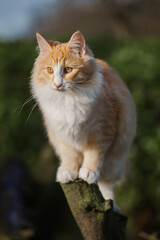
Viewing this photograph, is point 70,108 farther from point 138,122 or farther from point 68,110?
point 138,122

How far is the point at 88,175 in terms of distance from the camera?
2.41 metres

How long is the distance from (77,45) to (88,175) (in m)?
0.96

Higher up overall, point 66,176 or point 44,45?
point 44,45

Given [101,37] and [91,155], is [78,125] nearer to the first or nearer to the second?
[91,155]

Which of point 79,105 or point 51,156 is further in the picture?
point 51,156

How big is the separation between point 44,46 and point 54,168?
324cm

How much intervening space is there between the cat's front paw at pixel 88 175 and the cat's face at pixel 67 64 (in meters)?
0.64

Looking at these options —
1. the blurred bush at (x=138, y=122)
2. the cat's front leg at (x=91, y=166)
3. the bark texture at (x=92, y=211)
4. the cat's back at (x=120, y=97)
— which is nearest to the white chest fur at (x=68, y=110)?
the cat's front leg at (x=91, y=166)

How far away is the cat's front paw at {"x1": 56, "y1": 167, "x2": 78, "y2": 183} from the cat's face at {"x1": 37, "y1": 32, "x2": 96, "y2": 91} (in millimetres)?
653

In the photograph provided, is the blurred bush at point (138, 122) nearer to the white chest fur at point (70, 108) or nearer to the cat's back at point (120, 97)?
the cat's back at point (120, 97)

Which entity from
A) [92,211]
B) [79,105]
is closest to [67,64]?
[79,105]

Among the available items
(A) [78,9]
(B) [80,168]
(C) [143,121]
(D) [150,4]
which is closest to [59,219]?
(C) [143,121]

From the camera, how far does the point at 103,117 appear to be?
246cm

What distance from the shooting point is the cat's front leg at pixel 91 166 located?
2414 mm
